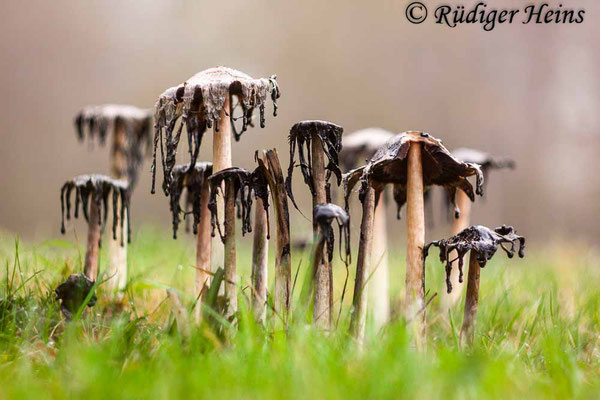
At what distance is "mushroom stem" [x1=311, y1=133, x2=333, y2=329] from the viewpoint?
230cm

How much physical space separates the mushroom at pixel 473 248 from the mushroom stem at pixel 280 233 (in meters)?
0.53

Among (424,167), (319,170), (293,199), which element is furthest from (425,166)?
(293,199)

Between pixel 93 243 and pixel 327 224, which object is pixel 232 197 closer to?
pixel 327 224

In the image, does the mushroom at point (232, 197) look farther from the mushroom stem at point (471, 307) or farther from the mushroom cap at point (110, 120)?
the mushroom cap at point (110, 120)

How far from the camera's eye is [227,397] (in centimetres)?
146

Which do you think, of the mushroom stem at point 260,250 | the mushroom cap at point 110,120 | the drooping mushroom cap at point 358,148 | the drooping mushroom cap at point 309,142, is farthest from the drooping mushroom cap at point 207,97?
the mushroom cap at point 110,120

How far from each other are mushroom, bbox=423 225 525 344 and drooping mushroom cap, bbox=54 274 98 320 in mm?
1386

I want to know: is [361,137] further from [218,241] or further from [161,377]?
[161,377]

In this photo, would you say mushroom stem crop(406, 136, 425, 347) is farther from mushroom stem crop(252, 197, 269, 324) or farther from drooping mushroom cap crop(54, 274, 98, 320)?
drooping mushroom cap crop(54, 274, 98, 320)

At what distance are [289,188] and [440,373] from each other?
99 cm

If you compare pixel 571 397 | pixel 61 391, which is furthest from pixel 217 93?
pixel 571 397

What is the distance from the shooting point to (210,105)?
233cm

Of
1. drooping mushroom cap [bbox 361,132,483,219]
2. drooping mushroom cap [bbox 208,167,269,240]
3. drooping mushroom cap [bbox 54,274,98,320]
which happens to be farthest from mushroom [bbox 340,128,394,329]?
drooping mushroom cap [bbox 54,274,98,320]

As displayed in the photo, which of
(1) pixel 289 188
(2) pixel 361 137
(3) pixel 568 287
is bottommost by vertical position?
(3) pixel 568 287
